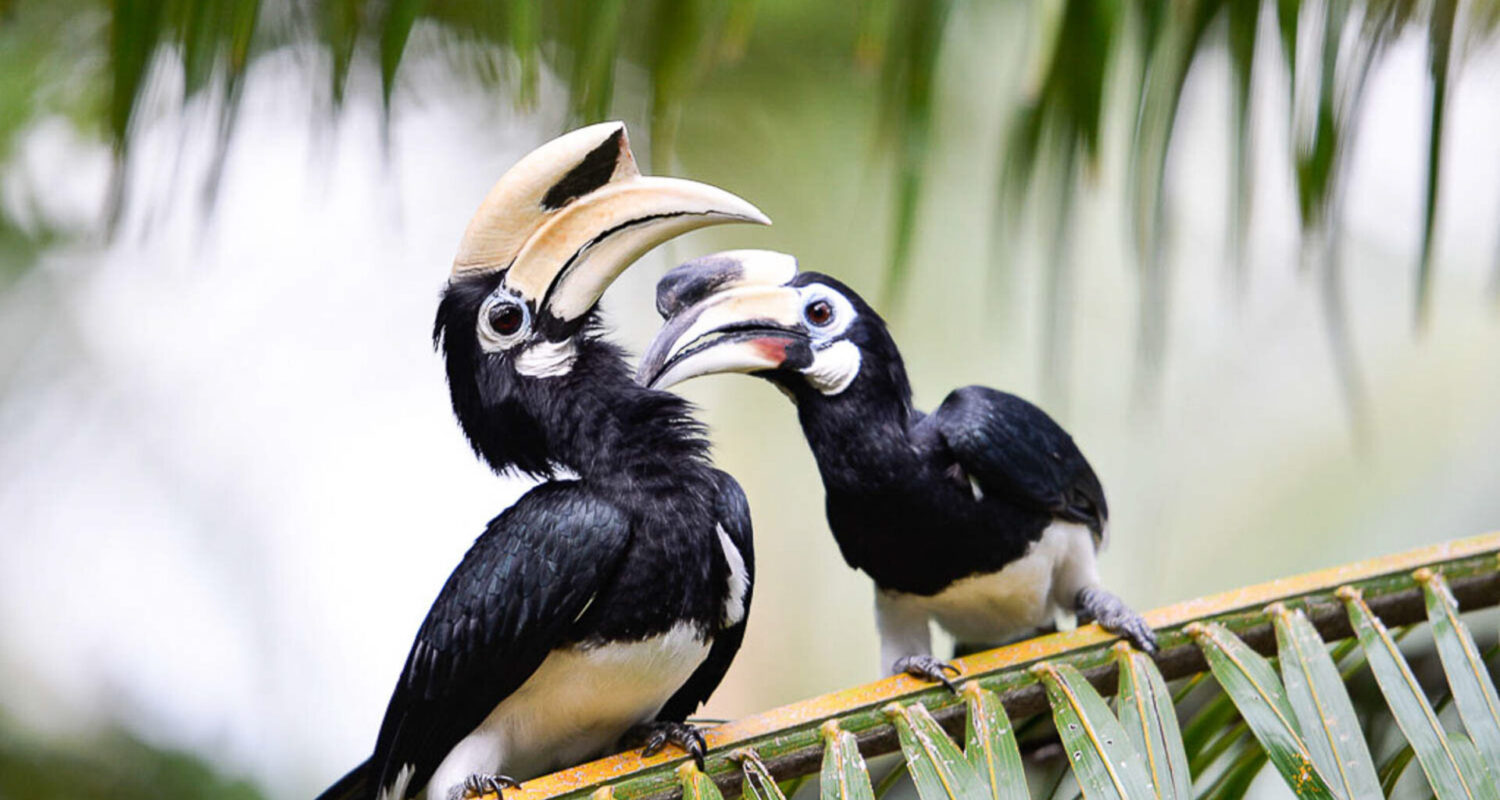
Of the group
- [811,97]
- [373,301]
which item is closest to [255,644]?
[373,301]

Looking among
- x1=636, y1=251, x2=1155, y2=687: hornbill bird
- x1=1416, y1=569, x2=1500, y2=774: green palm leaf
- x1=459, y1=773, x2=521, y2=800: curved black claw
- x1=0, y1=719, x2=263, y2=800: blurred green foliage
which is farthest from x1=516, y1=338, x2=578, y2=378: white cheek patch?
x1=0, y1=719, x2=263, y2=800: blurred green foliage

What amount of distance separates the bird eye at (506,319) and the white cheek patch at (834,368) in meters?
0.37

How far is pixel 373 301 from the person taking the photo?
5.18m

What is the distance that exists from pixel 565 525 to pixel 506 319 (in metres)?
0.25

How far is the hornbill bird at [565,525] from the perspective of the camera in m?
1.42

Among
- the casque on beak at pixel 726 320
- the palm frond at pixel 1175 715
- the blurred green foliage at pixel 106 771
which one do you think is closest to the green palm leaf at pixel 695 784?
the palm frond at pixel 1175 715

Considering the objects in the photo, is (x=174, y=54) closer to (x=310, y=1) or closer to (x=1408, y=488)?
(x=310, y=1)

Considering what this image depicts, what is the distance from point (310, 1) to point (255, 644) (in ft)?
9.03

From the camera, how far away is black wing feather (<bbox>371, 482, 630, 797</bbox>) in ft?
4.62

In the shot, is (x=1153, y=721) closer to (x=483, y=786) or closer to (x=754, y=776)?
(x=754, y=776)

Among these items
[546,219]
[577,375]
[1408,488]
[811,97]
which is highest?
[811,97]

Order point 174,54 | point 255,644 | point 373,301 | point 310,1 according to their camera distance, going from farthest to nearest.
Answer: point 373,301 < point 255,644 < point 310,1 < point 174,54

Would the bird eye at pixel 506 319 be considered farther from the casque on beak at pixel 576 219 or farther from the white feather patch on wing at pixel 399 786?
the white feather patch on wing at pixel 399 786

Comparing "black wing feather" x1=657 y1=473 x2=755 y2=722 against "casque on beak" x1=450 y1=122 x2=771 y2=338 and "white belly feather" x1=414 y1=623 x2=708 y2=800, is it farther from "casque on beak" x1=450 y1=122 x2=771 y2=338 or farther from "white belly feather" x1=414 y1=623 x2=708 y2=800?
"casque on beak" x1=450 y1=122 x2=771 y2=338
